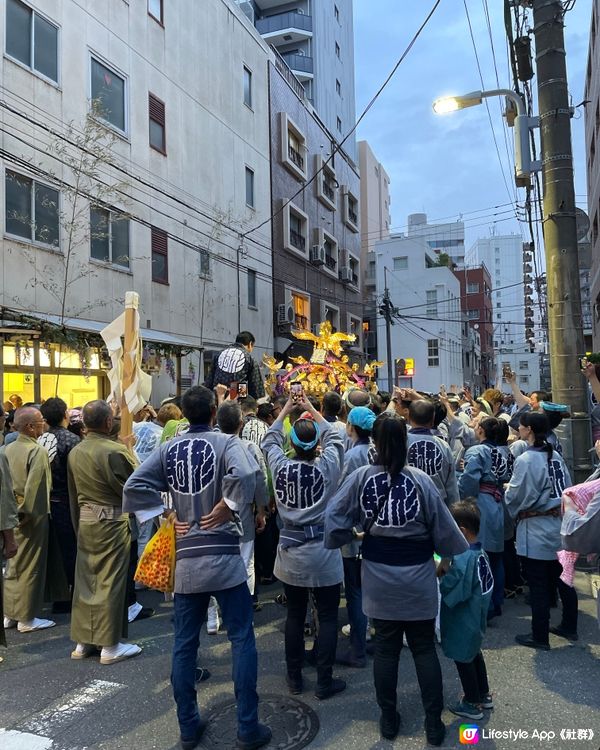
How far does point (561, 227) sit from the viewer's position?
6.63 meters

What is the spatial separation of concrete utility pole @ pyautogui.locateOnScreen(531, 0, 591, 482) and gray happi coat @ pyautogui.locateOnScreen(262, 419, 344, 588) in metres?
3.85

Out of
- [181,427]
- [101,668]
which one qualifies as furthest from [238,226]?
[101,668]

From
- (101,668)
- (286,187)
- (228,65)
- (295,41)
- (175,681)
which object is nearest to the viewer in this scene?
(175,681)

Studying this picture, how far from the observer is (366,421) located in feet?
15.4

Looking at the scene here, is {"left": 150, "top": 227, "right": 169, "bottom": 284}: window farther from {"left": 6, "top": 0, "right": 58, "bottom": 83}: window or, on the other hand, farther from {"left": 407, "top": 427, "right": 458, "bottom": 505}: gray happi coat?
{"left": 407, "top": 427, "right": 458, "bottom": 505}: gray happi coat

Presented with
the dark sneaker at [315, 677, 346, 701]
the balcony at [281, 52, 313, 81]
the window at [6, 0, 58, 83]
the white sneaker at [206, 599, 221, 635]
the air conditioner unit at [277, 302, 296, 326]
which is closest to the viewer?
the dark sneaker at [315, 677, 346, 701]

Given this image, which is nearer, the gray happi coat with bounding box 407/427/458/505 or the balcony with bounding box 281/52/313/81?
the gray happi coat with bounding box 407/427/458/505

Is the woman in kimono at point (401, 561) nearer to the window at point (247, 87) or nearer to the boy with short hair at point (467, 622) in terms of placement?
the boy with short hair at point (467, 622)

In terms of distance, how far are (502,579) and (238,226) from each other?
17155 millimetres

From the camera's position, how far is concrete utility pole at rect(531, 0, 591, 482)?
21.6ft

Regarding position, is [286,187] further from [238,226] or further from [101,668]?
[101,668]

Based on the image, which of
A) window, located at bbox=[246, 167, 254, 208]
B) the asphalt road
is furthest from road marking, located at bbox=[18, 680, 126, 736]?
window, located at bbox=[246, 167, 254, 208]

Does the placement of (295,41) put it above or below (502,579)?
above

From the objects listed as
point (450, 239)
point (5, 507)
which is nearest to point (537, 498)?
point (5, 507)
